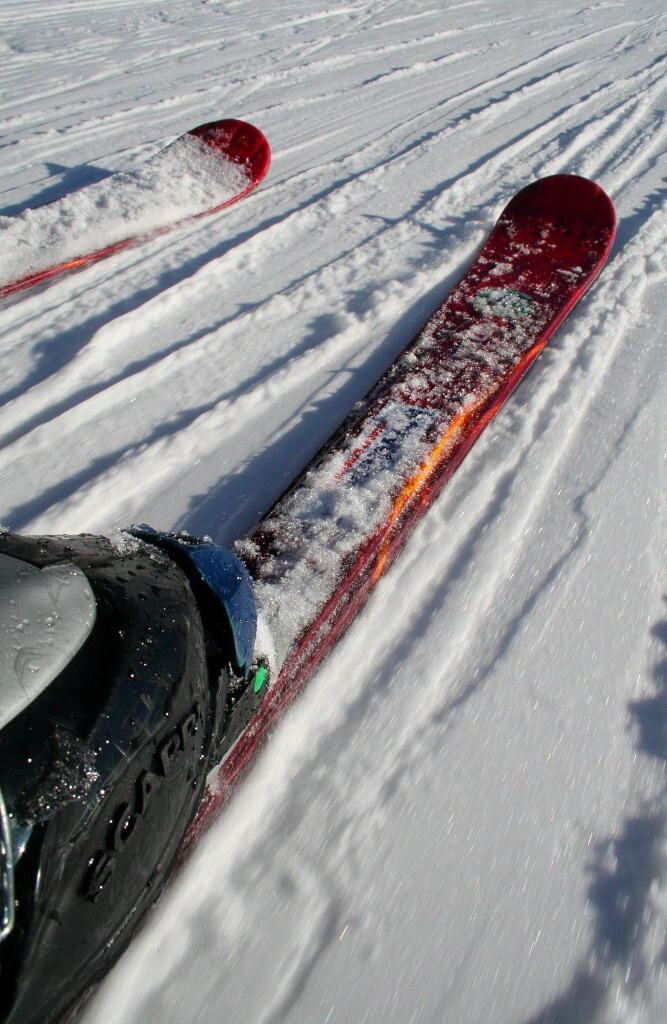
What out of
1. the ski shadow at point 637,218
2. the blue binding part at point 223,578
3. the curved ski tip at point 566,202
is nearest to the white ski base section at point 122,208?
the curved ski tip at point 566,202

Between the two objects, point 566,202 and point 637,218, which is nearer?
point 566,202

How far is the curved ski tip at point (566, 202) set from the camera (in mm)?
2650

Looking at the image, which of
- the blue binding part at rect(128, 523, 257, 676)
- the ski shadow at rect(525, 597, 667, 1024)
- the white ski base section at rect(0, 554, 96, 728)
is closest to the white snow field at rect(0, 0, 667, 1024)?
the ski shadow at rect(525, 597, 667, 1024)

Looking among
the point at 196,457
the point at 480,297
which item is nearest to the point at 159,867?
the point at 196,457

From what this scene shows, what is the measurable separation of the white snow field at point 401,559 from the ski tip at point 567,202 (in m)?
0.14

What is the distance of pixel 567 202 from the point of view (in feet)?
8.84

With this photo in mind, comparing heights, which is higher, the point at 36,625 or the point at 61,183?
the point at 61,183

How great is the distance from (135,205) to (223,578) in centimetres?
233

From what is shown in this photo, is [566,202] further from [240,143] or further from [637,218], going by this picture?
[240,143]

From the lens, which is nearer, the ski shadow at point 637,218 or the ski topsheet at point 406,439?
the ski topsheet at point 406,439

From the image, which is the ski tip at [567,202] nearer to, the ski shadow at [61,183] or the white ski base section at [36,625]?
the ski shadow at [61,183]

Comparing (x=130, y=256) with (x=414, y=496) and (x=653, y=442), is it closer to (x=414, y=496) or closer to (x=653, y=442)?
(x=414, y=496)

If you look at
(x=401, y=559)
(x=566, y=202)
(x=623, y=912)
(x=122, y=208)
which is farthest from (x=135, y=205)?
(x=623, y=912)

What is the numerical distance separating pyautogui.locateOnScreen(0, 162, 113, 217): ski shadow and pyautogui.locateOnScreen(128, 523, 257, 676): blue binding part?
2356mm
